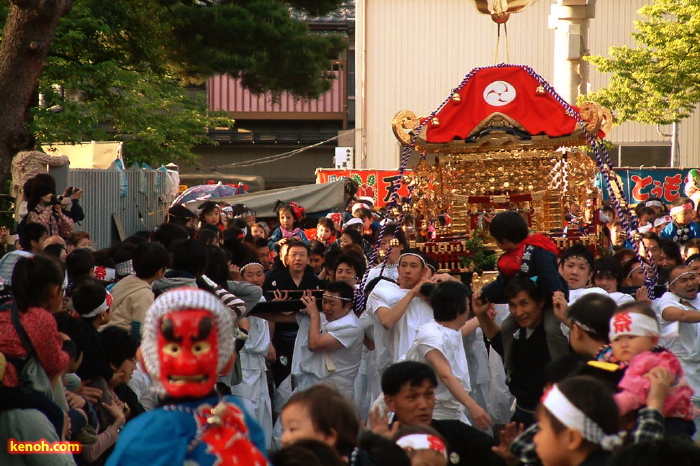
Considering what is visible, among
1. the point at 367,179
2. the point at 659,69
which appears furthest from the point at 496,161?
the point at 367,179

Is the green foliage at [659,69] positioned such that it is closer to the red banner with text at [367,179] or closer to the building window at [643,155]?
the red banner with text at [367,179]

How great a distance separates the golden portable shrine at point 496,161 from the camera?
10.3 m

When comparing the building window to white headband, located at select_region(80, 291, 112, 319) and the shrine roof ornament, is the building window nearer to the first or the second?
the shrine roof ornament

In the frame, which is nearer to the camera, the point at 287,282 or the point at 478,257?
the point at 287,282

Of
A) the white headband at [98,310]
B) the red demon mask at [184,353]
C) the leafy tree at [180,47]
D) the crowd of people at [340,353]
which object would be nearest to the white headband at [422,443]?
the crowd of people at [340,353]

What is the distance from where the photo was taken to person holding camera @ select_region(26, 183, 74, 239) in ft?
28.7

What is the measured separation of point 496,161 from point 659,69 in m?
11.8

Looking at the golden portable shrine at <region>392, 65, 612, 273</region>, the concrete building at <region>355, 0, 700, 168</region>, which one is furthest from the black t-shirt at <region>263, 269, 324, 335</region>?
the concrete building at <region>355, 0, 700, 168</region>

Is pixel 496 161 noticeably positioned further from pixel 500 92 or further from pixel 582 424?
pixel 582 424

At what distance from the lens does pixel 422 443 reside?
3908mm

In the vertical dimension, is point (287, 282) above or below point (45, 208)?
below

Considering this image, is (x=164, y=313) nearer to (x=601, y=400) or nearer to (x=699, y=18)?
(x=601, y=400)

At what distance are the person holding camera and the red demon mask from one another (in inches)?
235

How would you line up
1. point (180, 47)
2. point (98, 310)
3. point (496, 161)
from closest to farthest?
1. point (98, 310)
2. point (496, 161)
3. point (180, 47)
